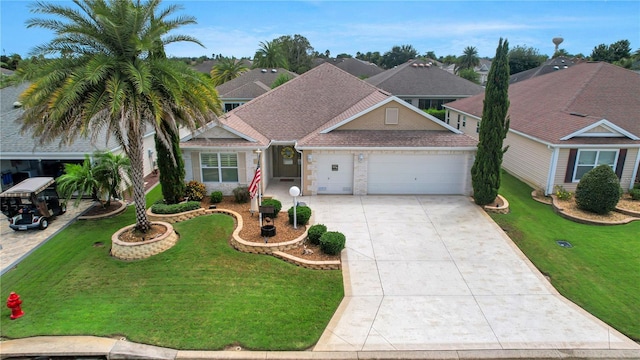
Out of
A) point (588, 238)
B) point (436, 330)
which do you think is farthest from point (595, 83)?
point (436, 330)

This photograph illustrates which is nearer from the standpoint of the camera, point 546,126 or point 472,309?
point 472,309

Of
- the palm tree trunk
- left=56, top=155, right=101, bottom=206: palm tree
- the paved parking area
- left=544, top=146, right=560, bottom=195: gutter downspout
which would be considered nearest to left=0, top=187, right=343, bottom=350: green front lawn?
the paved parking area

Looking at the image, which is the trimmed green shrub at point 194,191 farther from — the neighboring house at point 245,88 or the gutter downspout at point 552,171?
the neighboring house at point 245,88

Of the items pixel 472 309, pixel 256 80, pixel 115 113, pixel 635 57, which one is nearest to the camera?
pixel 472 309

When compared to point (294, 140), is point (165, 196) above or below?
below

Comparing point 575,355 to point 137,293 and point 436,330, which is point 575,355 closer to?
point 436,330

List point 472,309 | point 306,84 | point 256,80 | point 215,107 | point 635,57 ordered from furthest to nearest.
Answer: point 635,57
point 256,80
point 306,84
point 215,107
point 472,309

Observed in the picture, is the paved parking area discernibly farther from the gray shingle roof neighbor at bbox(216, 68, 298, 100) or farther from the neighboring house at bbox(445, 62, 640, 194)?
the gray shingle roof neighbor at bbox(216, 68, 298, 100)
